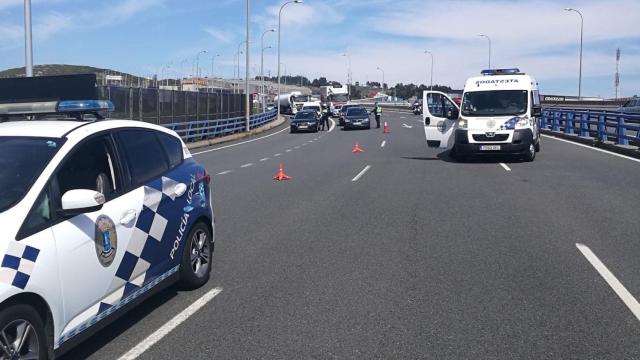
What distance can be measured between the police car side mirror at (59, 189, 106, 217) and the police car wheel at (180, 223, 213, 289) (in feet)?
6.39

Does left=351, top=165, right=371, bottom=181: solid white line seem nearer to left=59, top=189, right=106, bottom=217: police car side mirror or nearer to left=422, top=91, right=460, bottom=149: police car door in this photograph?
left=422, top=91, right=460, bottom=149: police car door

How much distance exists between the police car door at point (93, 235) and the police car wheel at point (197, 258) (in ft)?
3.23

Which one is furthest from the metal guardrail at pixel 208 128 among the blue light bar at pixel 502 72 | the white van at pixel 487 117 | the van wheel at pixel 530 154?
the van wheel at pixel 530 154

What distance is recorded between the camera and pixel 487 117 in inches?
772

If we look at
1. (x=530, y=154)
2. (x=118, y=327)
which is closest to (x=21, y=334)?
(x=118, y=327)

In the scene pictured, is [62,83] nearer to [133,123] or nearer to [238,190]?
[133,123]

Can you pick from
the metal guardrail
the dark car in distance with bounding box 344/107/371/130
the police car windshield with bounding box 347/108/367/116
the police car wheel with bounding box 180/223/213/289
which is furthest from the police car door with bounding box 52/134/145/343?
the police car windshield with bounding box 347/108/367/116

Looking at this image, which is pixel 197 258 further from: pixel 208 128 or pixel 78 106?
pixel 208 128

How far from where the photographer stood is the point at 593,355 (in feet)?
15.6

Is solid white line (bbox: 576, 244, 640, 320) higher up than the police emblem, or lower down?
lower down

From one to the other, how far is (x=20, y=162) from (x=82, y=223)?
0.62 m

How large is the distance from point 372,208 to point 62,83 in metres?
5.40

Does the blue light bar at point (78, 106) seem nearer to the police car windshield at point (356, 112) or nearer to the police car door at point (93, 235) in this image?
the police car door at point (93, 235)

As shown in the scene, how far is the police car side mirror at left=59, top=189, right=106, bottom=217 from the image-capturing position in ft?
13.7
